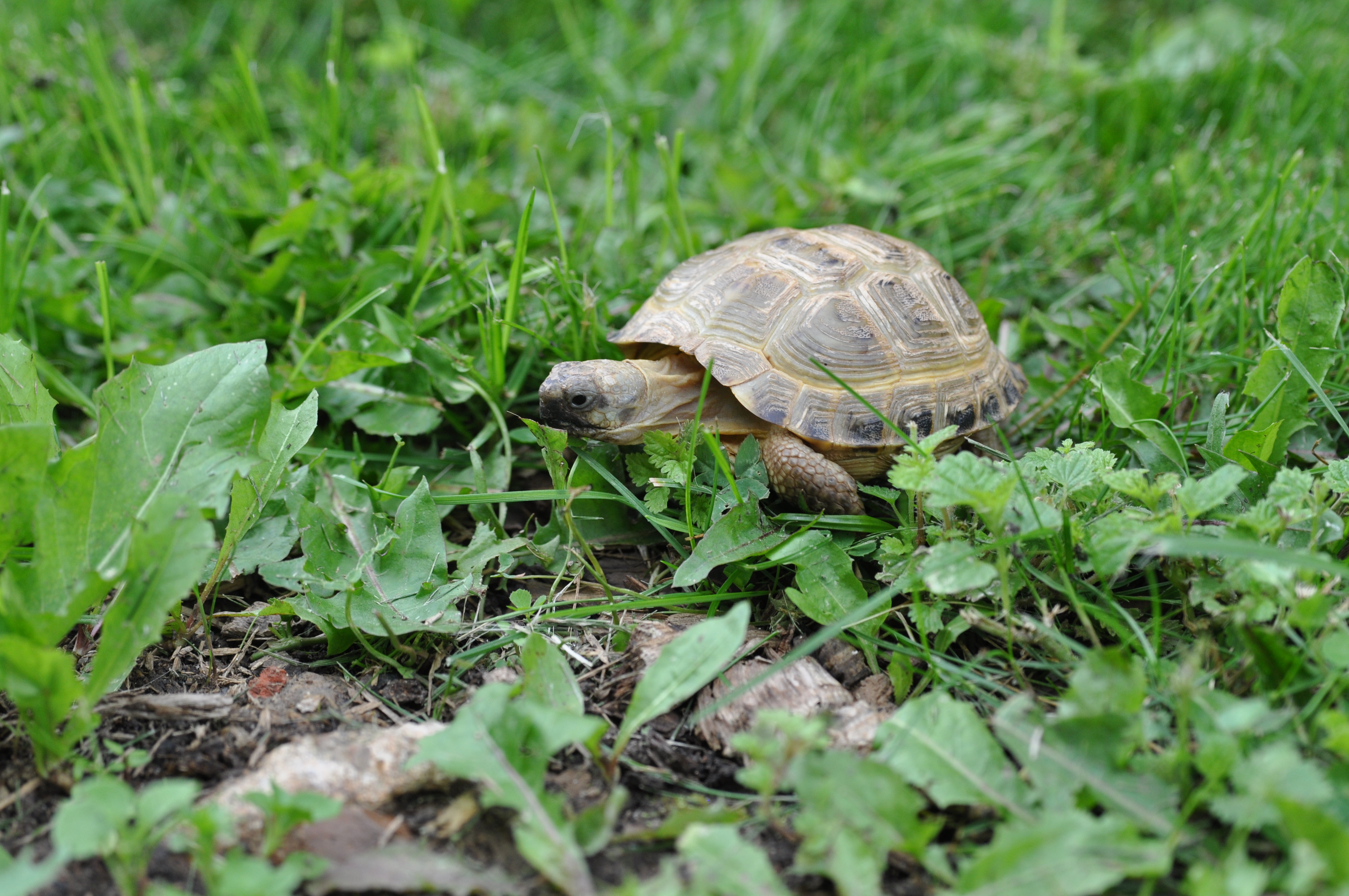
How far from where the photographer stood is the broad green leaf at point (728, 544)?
7.38ft

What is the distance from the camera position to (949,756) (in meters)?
1.65

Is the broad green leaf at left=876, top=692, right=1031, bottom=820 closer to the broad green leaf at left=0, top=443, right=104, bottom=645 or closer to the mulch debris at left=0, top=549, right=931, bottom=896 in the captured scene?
the mulch debris at left=0, top=549, right=931, bottom=896

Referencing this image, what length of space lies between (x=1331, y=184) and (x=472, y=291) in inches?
135

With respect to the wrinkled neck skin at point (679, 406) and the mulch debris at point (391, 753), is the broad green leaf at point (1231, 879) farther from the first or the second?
the wrinkled neck skin at point (679, 406)

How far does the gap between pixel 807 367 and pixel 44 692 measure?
77.0 inches

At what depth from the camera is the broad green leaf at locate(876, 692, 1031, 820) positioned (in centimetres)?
159

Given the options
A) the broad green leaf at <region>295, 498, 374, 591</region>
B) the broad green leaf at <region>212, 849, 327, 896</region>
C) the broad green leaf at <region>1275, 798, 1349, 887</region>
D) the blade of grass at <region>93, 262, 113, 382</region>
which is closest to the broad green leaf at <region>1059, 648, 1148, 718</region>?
the broad green leaf at <region>1275, 798, 1349, 887</region>

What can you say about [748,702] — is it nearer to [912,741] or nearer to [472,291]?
[912,741]

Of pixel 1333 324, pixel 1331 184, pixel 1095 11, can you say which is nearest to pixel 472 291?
pixel 1333 324

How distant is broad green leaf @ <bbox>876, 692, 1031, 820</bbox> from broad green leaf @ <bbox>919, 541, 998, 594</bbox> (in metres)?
0.21

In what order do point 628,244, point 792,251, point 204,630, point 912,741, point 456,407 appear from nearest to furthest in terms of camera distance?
point 912,741, point 204,630, point 792,251, point 456,407, point 628,244

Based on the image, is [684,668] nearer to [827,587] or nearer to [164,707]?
[827,587]

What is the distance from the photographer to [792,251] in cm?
286

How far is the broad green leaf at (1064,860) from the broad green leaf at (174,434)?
1.60 m
